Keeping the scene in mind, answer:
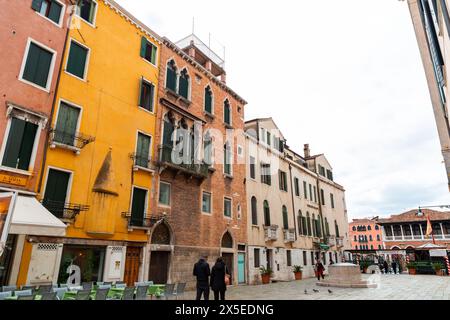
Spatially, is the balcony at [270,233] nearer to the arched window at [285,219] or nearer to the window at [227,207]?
the arched window at [285,219]

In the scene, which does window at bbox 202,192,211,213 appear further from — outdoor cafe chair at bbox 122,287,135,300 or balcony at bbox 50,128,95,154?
outdoor cafe chair at bbox 122,287,135,300

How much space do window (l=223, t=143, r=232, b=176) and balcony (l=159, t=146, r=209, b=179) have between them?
3273 millimetres

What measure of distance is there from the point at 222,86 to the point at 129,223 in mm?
13503

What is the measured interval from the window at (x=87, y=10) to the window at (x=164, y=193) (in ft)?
29.4

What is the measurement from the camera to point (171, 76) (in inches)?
715

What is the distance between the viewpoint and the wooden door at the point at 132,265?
1311 centimetres

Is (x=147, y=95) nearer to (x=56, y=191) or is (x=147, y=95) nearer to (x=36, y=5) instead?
(x=36, y=5)

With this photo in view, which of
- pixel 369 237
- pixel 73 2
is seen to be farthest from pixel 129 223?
pixel 369 237

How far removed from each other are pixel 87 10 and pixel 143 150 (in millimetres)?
7367

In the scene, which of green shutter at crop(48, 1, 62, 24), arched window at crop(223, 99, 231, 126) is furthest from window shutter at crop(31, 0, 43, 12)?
arched window at crop(223, 99, 231, 126)

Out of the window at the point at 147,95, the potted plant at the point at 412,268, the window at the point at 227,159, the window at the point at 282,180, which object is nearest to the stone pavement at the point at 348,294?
the window at the point at 227,159

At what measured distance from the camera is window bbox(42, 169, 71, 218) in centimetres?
1094

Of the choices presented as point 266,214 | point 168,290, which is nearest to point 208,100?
point 266,214

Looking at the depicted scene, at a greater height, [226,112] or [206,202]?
[226,112]
